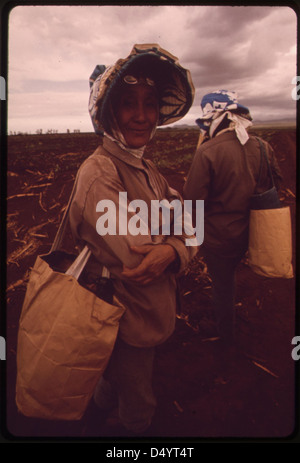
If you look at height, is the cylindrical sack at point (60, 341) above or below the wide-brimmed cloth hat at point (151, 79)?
below

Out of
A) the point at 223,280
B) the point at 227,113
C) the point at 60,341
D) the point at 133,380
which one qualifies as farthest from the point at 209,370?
the point at 227,113

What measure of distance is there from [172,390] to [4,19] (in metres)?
2.37

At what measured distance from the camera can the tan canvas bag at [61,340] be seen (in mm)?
1074

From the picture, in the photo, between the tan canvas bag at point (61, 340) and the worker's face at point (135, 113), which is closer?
the tan canvas bag at point (61, 340)

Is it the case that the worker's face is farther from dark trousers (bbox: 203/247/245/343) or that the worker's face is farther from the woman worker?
dark trousers (bbox: 203/247/245/343)

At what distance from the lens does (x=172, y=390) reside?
220 cm

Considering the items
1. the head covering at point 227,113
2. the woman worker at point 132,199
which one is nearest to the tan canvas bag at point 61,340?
the woman worker at point 132,199

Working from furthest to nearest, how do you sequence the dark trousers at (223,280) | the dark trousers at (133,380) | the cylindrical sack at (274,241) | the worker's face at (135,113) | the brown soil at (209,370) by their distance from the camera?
the dark trousers at (223,280), the brown soil at (209,370), the cylindrical sack at (274,241), the dark trousers at (133,380), the worker's face at (135,113)

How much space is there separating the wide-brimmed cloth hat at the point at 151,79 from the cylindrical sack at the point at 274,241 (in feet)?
2.60

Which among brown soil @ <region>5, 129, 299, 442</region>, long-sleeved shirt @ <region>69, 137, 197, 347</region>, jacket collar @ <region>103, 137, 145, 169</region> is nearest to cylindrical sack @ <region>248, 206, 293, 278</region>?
brown soil @ <region>5, 129, 299, 442</region>

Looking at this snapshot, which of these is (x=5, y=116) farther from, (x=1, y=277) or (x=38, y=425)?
(x=38, y=425)

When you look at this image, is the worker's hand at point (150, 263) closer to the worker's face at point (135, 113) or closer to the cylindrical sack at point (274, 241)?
the worker's face at point (135, 113)

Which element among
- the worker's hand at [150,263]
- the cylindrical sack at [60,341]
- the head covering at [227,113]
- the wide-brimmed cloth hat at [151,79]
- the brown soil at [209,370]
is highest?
the head covering at [227,113]

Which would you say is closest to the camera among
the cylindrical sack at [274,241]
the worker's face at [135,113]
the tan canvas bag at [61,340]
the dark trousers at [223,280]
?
the tan canvas bag at [61,340]
